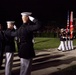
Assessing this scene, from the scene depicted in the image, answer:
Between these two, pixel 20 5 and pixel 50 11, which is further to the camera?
pixel 50 11

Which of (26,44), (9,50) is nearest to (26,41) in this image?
(26,44)

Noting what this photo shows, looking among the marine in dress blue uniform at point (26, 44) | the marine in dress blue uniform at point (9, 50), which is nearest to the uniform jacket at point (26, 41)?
the marine in dress blue uniform at point (26, 44)

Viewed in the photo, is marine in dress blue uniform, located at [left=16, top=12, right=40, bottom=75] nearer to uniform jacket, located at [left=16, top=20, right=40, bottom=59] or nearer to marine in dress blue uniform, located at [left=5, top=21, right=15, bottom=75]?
uniform jacket, located at [left=16, top=20, right=40, bottom=59]

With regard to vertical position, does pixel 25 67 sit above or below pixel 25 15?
below

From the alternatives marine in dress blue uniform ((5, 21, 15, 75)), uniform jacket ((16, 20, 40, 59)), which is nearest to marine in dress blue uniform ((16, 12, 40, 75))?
uniform jacket ((16, 20, 40, 59))

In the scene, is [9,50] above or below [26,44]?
below

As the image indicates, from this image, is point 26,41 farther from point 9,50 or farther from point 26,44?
point 9,50

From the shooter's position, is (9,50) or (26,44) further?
(9,50)

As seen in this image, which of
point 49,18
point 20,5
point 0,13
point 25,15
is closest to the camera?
point 25,15

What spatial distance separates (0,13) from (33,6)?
31.5ft

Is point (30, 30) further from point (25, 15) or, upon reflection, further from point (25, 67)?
point (25, 67)

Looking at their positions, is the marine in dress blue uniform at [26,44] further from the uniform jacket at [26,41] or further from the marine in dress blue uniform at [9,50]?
the marine in dress blue uniform at [9,50]

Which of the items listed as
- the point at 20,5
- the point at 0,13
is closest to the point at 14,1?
the point at 20,5

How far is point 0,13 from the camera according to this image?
54594mm
